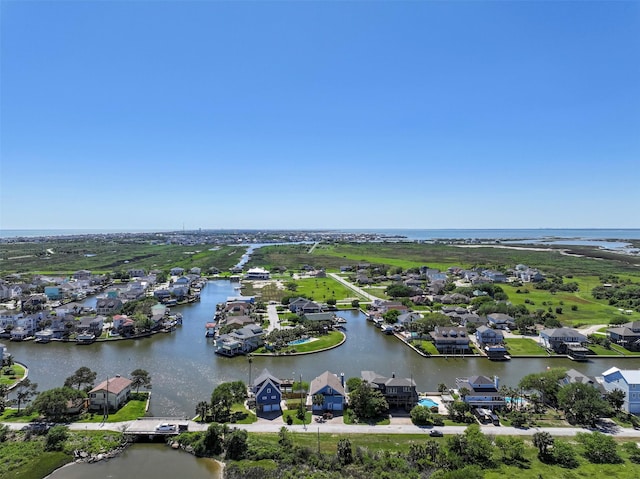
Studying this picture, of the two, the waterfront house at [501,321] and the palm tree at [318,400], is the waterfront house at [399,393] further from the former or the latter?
the waterfront house at [501,321]

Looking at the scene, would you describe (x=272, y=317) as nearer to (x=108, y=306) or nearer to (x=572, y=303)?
(x=108, y=306)

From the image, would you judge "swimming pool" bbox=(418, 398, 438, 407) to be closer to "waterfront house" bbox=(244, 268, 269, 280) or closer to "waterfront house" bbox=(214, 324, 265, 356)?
"waterfront house" bbox=(214, 324, 265, 356)

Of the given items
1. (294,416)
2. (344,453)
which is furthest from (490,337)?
(344,453)

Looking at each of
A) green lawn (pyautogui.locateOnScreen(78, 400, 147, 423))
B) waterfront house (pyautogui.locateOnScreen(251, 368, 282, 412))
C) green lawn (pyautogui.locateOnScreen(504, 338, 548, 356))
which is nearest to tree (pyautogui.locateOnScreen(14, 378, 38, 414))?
green lawn (pyautogui.locateOnScreen(78, 400, 147, 423))

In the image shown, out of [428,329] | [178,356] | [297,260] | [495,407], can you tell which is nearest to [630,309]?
[428,329]

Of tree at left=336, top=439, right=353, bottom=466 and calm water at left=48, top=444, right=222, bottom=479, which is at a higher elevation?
tree at left=336, top=439, right=353, bottom=466

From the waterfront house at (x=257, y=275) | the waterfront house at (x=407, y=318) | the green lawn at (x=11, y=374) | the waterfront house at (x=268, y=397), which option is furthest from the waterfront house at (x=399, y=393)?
the waterfront house at (x=257, y=275)

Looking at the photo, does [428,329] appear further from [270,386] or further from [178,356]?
[178,356]

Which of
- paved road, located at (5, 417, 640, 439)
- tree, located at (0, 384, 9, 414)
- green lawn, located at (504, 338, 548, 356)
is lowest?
green lawn, located at (504, 338, 548, 356)
